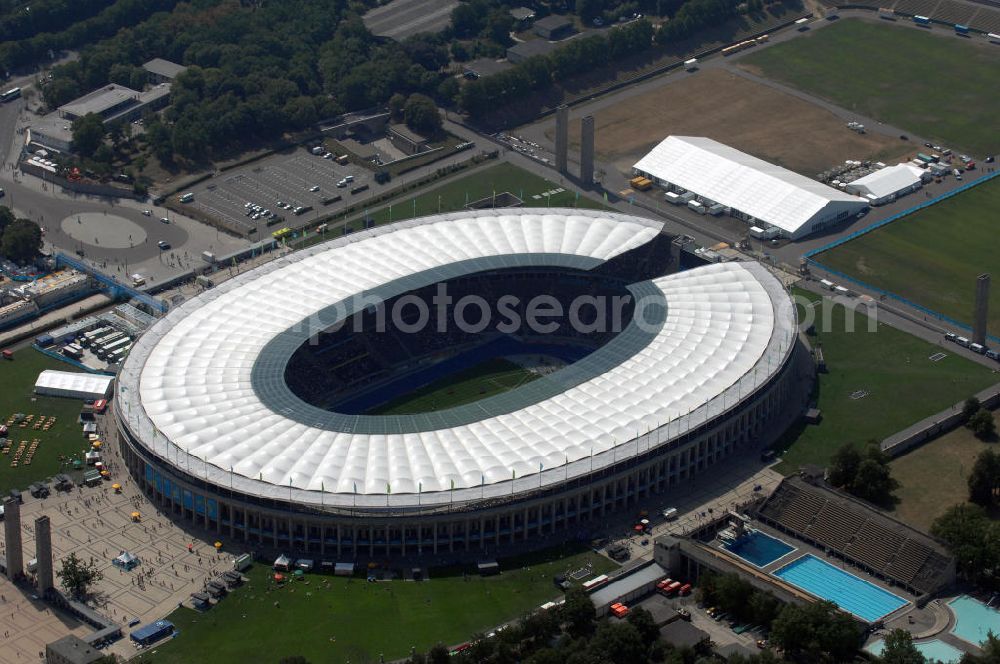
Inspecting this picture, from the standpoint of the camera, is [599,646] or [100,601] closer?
[599,646]

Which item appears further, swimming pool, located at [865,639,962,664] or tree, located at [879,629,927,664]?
swimming pool, located at [865,639,962,664]

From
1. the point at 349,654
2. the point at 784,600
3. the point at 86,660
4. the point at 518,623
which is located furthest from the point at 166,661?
the point at 784,600

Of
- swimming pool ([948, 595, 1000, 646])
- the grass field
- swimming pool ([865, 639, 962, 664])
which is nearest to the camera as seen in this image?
swimming pool ([865, 639, 962, 664])

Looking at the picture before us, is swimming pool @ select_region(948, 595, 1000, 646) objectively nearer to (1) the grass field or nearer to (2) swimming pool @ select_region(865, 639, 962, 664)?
(2) swimming pool @ select_region(865, 639, 962, 664)

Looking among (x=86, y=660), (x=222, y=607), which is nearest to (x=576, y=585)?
(x=222, y=607)

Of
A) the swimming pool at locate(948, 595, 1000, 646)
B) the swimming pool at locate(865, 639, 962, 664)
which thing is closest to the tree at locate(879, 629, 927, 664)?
the swimming pool at locate(865, 639, 962, 664)

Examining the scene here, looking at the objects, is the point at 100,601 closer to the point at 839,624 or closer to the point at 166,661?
the point at 166,661
